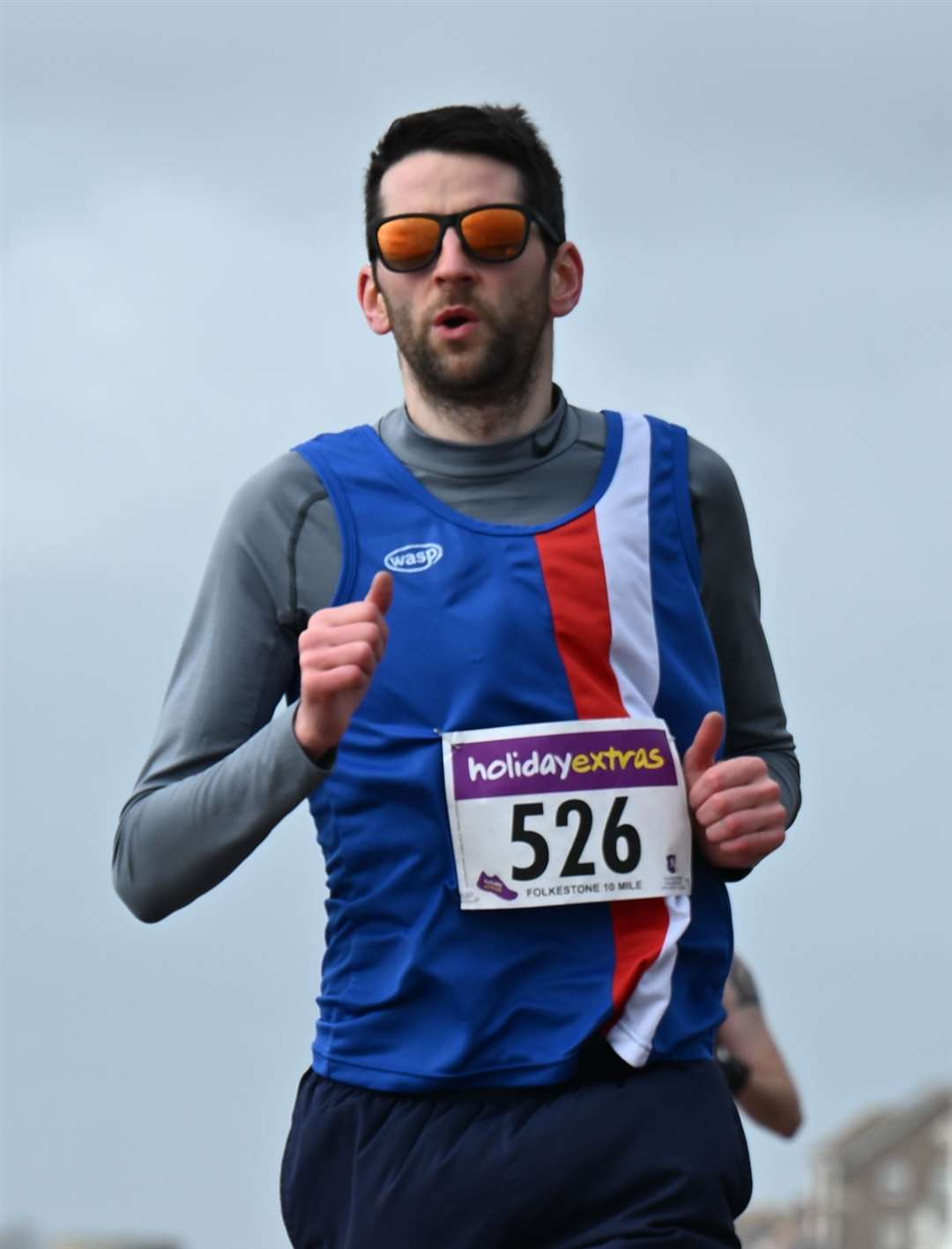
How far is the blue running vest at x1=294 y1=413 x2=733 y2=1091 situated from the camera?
3.79 metres

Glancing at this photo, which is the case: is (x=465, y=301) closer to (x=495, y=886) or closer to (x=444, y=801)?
(x=444, y=801)

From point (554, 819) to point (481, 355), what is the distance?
0.79m

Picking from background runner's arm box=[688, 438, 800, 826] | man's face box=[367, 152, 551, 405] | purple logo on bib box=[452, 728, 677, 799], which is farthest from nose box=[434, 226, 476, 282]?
purple logo on bib box=[452, 728, 677, 799]

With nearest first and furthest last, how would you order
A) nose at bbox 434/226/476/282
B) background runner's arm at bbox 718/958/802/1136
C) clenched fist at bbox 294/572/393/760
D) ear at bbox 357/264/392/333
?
clenched fist at bbox 294/572/393/760, nose at bbox 434/226/476/282, ear at bbox 357/264/392/333, background runner's arm at bbox 718/958/802/1136

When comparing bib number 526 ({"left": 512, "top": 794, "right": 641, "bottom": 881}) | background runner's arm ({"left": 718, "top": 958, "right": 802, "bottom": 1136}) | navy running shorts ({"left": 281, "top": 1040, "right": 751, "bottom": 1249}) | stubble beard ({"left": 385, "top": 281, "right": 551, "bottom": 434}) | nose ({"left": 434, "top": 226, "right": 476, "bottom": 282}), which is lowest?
navy running shorts ({"left": 281, "top": 1040, "right": 751, "bottom": 1249})

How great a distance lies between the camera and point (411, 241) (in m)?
4.09

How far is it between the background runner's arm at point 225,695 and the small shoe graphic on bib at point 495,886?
1.10 feet

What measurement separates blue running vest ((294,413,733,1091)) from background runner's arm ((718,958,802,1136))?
2758 mm

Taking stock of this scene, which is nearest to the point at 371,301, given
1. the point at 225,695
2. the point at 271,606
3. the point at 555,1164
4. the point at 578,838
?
the point at 271,606

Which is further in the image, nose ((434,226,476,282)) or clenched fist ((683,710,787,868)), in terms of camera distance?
nose ((434,226,476,282))

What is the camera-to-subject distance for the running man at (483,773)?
3.77 metres

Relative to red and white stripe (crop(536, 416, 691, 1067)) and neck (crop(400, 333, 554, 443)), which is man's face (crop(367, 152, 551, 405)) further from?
red and white stripe (crop(536, 416, 691, 1067))

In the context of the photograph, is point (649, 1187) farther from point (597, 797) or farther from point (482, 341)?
point (482, 341)

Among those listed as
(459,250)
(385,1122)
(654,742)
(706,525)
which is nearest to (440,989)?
(385,1122)
